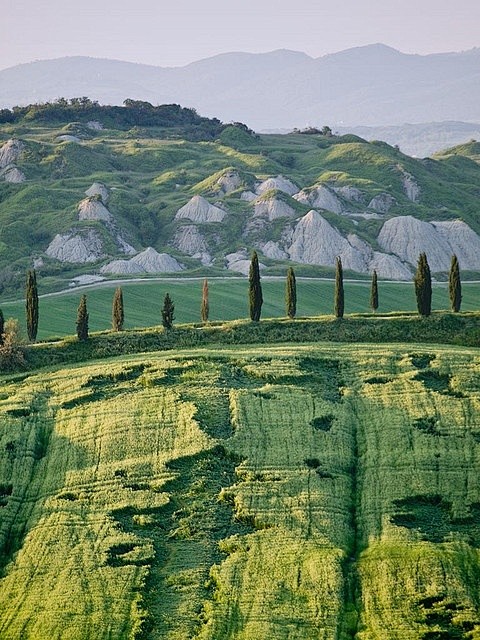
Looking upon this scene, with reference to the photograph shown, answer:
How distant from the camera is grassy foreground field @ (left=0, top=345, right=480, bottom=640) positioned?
46062 mm

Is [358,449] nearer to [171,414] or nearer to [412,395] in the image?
[412,395]

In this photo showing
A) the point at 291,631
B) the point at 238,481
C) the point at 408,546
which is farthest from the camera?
the point at 238,481

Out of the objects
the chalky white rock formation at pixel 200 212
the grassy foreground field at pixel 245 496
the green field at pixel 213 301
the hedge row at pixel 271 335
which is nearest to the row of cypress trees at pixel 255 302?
the hedge row at pixel 271 335

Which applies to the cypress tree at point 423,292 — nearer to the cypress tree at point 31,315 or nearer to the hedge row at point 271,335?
the hedge row at point 271,335

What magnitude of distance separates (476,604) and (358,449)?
14491 mm

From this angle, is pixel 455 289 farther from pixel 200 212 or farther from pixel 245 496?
pixel 200 212

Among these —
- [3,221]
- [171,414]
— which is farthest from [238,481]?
[3,221]

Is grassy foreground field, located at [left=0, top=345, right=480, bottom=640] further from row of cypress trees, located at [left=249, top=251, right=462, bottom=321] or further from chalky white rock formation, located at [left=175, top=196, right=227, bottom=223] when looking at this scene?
chalky white rock formation, located at [left=175, top=196, right=227, bottom=223]

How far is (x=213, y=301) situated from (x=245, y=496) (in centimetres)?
7215

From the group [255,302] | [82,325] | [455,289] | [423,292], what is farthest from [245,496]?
[455,289]

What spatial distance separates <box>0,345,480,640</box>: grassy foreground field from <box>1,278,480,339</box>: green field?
120 ft

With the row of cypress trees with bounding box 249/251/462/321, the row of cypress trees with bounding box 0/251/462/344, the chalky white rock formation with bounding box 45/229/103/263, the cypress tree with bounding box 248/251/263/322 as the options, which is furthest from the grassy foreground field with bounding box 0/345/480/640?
the chalky white rock formation with bounding box 45/229/103/263

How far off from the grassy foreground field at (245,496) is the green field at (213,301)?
3663 centimetres

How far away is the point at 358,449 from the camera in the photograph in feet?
194
